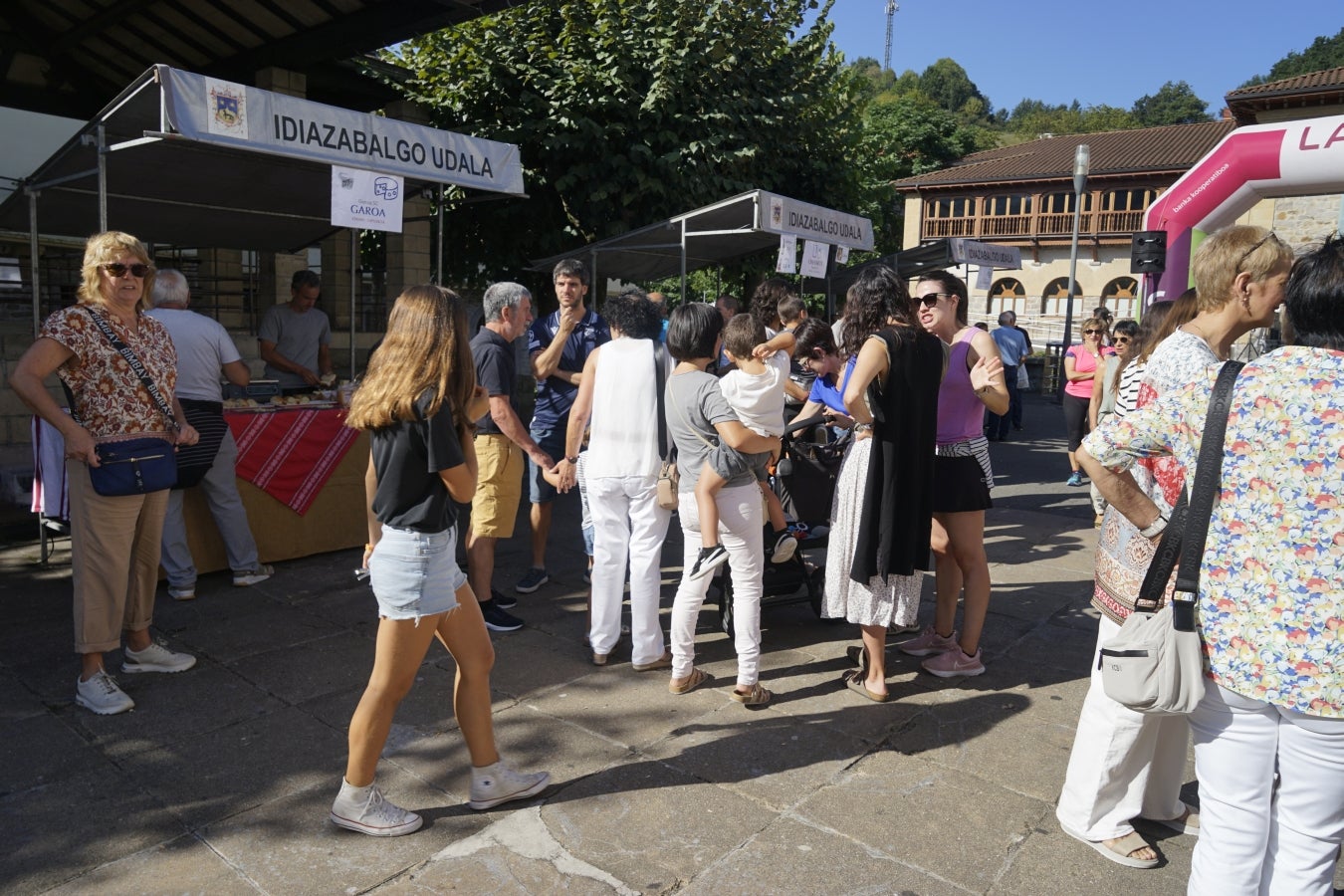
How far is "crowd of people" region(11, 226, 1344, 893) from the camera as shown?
1.96 metres

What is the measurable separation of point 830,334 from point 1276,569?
397 cm

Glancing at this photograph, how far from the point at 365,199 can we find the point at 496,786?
4.14m

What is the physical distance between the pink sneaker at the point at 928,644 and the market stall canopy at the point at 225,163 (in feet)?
14.2

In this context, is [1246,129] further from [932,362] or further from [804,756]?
[804,756]

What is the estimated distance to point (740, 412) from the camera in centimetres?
364

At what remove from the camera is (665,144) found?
10.3 meters

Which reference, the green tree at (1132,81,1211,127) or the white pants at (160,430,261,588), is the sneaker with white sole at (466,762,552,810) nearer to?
the white pants at (160,430,261,588)

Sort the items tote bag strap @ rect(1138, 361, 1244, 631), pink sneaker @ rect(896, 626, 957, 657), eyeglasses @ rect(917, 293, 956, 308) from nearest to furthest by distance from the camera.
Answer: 1. tote bag strap @ rect(1138, 361, 1244, 631)
2. eyeglasses @ rect(917, 293, 956, 308)
3. pink sneaker @ rect(896, 626, 957, 657)

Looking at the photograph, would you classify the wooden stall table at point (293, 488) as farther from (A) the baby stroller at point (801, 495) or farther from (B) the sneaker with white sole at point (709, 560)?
(B) the sneaker with white sole at point (709, 560)

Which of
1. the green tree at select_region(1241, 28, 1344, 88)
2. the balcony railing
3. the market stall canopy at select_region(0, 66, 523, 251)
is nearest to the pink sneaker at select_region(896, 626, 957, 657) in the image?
the market stall canopy at select_region(0, 66, 523, 251)

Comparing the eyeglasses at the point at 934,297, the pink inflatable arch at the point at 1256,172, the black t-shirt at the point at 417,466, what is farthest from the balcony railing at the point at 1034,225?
the black t-shirt at the point at 417,466

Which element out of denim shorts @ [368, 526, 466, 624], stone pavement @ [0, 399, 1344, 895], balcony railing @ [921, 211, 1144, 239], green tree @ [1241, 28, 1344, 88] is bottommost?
stone pavement @ [0, 399, 1344, 895]

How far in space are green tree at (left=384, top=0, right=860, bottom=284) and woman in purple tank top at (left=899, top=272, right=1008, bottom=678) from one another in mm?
6463

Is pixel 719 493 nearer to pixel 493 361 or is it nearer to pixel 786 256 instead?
pixel 493 361
